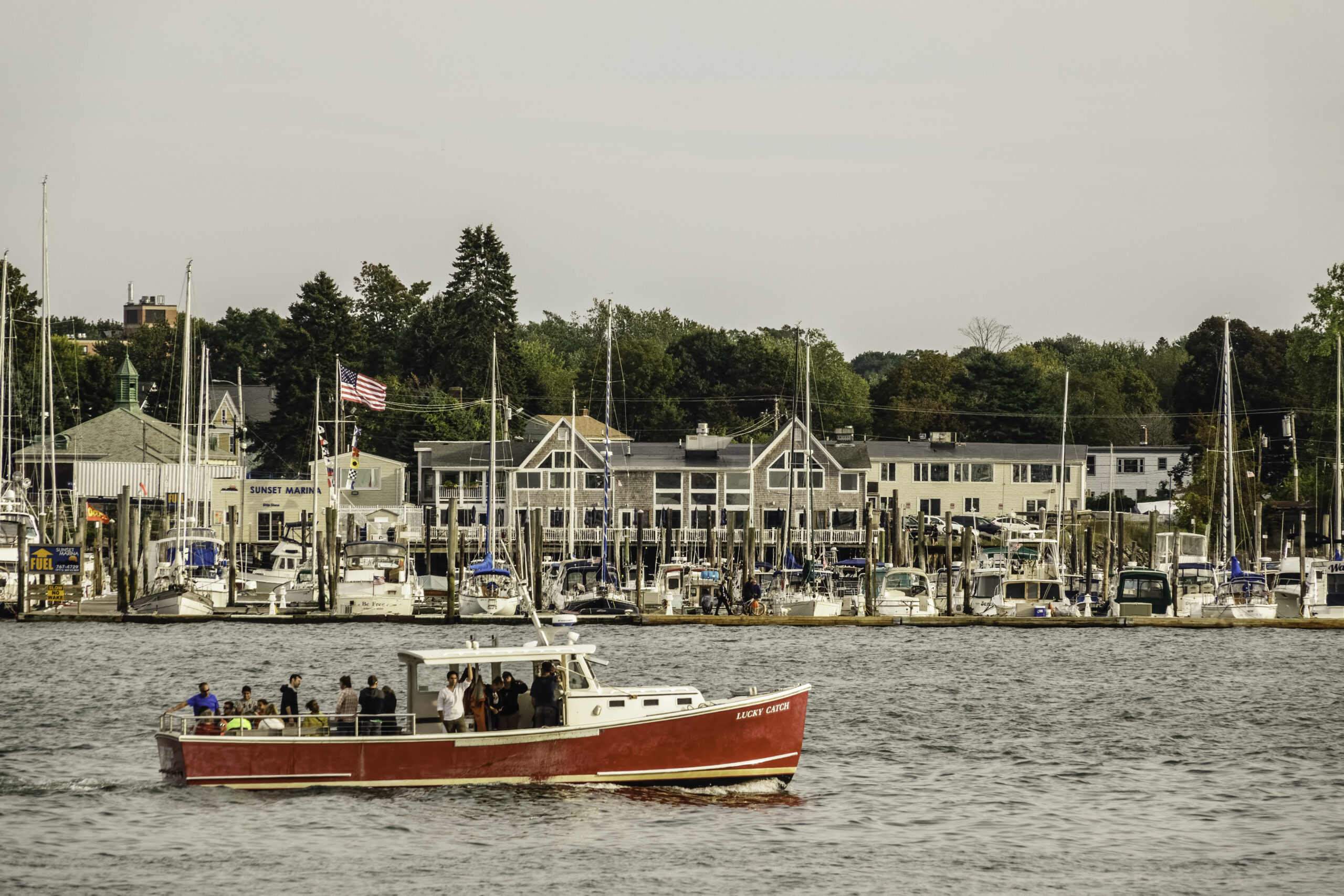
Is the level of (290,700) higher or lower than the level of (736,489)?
lower

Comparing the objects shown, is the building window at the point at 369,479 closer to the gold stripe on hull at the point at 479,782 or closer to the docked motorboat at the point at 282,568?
the docked motorboat at the point at 282,568

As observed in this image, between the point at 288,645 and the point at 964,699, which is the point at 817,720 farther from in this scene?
the point at 288,645

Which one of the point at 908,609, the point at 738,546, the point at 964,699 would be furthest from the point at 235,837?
the point at 738,546

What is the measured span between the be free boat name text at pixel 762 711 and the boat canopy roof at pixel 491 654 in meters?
3.09

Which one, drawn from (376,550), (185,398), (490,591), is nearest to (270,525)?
(185,398)

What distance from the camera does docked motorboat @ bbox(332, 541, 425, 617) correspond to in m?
72.9

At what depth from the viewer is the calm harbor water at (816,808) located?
1064 inches

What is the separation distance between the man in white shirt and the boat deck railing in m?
0.62

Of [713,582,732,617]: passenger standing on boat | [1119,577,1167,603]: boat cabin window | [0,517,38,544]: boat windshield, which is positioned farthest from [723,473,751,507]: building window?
[0,517,38,544]: boat windshield

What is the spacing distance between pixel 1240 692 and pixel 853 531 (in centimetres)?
5714

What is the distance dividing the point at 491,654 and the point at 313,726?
368cm

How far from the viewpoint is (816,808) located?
105 feet

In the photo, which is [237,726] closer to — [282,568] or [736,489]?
[282,568]

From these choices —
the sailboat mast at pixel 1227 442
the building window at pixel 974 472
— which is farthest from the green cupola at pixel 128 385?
the sailboat mast at pixel 1227 442
